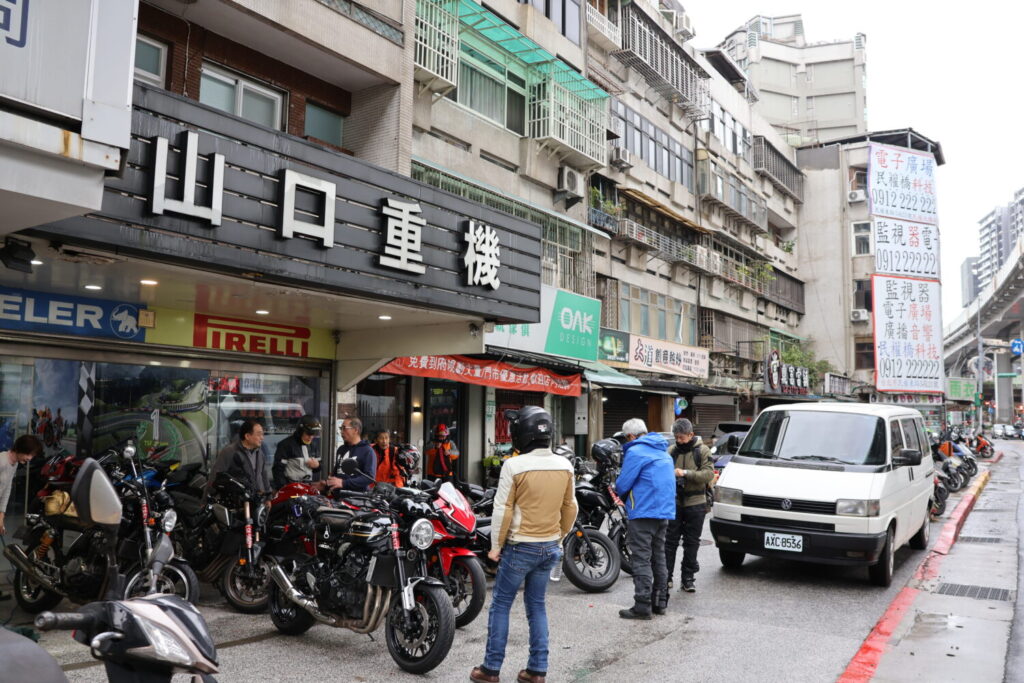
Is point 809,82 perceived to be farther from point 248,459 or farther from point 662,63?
point 248,459

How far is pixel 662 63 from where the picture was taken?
2742cm

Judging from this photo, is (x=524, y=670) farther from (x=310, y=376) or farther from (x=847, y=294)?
(x=847, y=294)

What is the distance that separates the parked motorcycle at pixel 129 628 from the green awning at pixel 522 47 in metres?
15.2

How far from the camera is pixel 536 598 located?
541 centimetres

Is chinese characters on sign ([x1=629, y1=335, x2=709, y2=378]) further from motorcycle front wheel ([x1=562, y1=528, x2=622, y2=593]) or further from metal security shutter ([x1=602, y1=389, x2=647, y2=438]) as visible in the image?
motorcycle front wheel ([x1=562, y1=528, x2=622, y2=593])

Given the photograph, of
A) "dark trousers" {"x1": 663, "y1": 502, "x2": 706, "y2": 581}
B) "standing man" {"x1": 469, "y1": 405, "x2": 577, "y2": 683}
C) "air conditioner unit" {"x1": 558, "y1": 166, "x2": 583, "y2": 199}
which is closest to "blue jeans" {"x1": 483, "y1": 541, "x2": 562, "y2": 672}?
"standing man" {"x1": 469, "y1": 405, "x2": 577, "y2": 683}

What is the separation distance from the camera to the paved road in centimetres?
581

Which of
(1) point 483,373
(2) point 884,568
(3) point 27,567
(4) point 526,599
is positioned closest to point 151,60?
(3) point 27,567

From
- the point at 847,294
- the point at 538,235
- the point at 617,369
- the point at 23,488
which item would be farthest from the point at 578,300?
the point at 847,294

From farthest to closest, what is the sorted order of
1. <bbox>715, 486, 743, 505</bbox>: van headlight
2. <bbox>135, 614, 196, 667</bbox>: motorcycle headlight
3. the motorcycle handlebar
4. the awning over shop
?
the awning over shop → <bbox>715, 486, 743, 505</bbox>: van headlight → <bbox>135, 614, 196, 667</bbox>: motorcycle headlight → the motorcycle handlebar

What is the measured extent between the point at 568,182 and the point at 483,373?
24.3 ft

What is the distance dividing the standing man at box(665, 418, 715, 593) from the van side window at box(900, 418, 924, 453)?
3467 mm

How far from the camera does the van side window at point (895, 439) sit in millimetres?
9480

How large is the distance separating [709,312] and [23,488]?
27.6 metres
